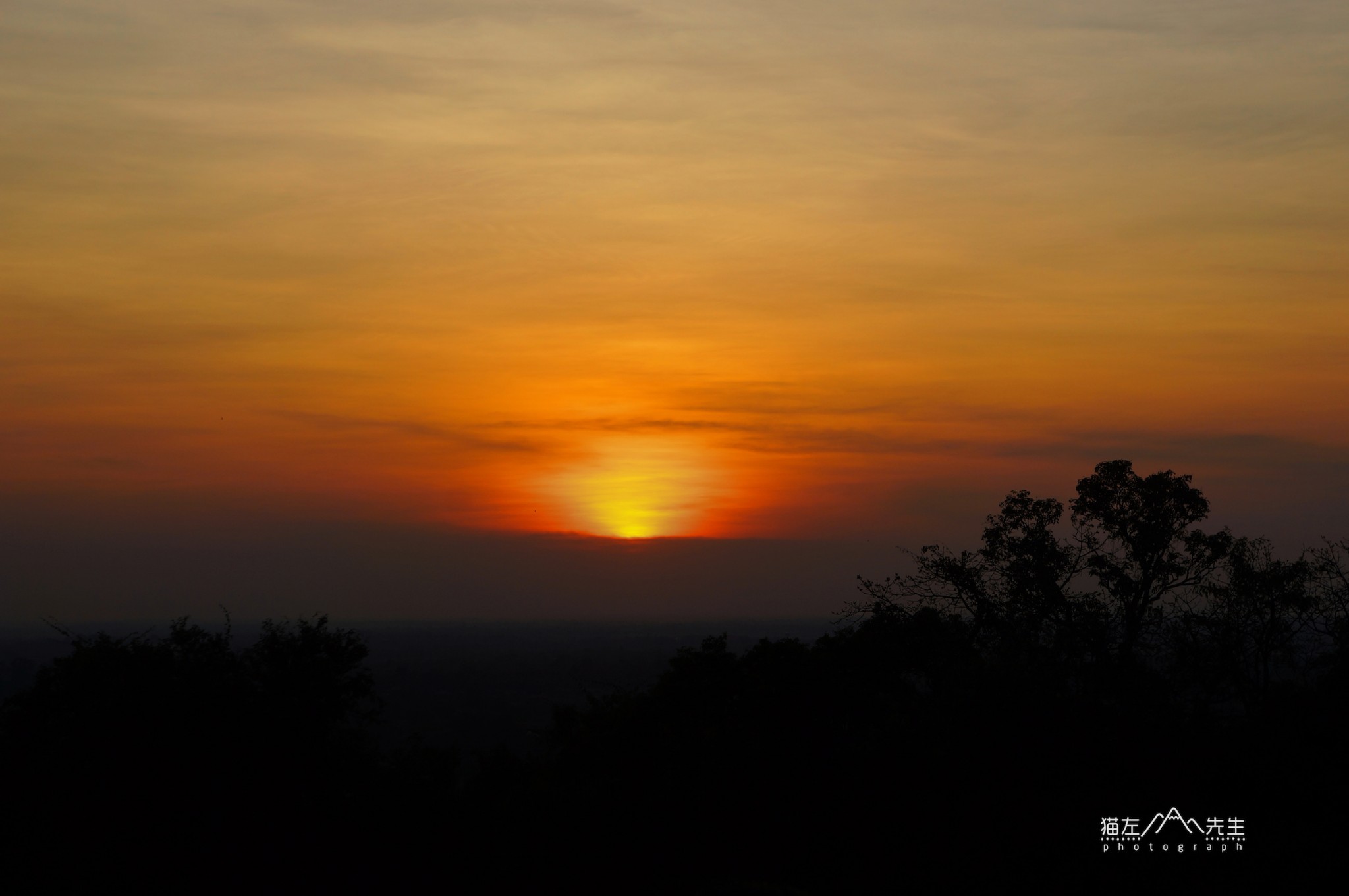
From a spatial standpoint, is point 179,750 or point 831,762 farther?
point 831,762

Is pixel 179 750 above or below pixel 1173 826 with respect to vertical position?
above

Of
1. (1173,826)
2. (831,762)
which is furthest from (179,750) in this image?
(1173,826)

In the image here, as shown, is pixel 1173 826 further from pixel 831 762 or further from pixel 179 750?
pixel 179 750

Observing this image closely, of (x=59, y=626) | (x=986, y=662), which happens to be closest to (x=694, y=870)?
(x=986, y=662)

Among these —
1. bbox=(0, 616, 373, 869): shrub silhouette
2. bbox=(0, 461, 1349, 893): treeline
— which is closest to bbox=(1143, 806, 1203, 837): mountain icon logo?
bbox=(0, 461, 1349, 893): treeline

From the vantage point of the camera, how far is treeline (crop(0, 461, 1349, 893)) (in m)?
26.5

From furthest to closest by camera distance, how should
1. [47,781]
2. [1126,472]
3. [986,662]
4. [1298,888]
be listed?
[1126,472]
[986,662]
[47,781]
[1298,888]

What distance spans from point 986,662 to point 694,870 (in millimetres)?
10002

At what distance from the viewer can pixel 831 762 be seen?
34500mm

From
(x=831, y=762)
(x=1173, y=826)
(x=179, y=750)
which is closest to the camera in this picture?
(x=1173, y=826)

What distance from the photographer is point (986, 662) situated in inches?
1289

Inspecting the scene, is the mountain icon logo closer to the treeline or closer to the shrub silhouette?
the treeline

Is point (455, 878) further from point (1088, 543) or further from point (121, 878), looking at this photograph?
point (1088, 543)

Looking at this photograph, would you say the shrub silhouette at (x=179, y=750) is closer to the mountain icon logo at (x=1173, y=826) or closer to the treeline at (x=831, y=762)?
the treeline at (x=831, y=762)
